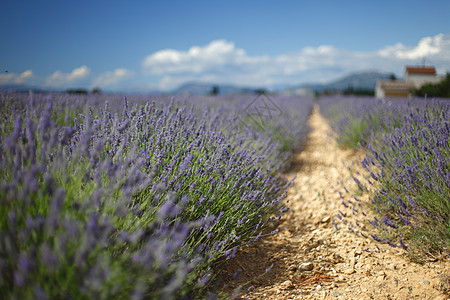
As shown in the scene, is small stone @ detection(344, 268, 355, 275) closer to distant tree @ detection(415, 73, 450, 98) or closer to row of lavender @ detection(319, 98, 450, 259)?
row of lavender @ detection(319, 98, 450, 259)

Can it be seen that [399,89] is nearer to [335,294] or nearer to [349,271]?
[349,271]

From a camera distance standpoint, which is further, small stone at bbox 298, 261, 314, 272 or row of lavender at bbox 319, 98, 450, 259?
small stone at bbox 298, 261, 314, 272

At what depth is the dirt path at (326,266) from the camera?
5.08 feet

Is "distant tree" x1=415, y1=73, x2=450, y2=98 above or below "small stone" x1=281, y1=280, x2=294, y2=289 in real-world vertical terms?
above

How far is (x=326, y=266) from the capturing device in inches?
74.5

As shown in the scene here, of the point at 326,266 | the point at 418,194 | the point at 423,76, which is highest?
the point at 423,76

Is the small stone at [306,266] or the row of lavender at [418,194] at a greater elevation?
the row of lavender at [418,194]

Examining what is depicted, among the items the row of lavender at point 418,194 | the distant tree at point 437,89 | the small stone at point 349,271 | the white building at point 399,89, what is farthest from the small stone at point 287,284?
the white building at point 399,89

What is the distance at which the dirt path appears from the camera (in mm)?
1547

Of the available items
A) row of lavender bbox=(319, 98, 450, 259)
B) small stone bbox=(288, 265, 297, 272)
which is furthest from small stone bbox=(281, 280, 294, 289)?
row of lavender bbox=(319, 98, 450, 259)

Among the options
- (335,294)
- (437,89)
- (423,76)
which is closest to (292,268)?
(335,294)

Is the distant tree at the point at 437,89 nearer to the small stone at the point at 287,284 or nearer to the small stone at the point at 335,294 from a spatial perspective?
the small stone at the point at 335,294

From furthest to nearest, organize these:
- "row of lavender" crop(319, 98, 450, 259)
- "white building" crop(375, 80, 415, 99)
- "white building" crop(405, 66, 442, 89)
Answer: "white building" crop(375, 80, 415, 99), "white building" crop(405, 66, 442, 89), "row of lavender" crop(319, 98, 450, 259)

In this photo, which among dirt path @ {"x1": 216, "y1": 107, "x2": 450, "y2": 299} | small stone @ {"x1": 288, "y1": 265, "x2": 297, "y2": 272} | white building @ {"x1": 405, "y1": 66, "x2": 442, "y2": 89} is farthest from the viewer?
white building @ {"x1": 405, "y1": 66, "x2": 442, "y2": 89}
